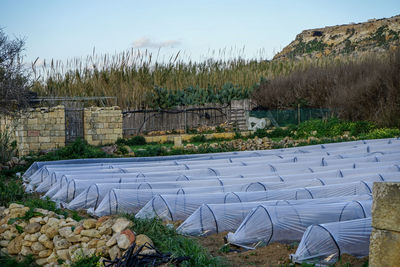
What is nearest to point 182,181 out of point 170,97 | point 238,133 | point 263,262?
point 263,262

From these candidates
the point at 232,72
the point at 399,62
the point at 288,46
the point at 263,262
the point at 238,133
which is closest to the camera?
the point at 263,262

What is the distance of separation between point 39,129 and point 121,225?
559 inches

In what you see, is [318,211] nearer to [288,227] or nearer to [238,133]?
[288,227]

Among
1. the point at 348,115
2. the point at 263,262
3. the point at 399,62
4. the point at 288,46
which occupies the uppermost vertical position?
the point at 288,46

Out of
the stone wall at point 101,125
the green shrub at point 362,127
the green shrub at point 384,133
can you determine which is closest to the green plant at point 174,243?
the green shrub at point 384,133

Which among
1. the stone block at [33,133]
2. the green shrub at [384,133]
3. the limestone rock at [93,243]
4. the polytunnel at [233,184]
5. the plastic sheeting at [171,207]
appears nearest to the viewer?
the limestone rock at [93,243]

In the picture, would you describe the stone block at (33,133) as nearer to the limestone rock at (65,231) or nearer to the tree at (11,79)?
the tree at (11,79)

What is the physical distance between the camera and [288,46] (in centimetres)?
7456

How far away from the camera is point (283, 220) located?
6.95 metres

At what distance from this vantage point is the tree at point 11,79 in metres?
14.8

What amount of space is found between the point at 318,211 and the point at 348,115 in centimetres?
1756

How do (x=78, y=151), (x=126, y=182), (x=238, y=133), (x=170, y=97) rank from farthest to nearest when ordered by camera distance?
(x=170, y=97) < (x=238, y=133) < (x=78, y=151) < (x=126, y=182)

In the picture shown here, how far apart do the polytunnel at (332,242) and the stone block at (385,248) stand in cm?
136

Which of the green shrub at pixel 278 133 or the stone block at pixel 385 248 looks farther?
the green shrub at pixel 278 133
